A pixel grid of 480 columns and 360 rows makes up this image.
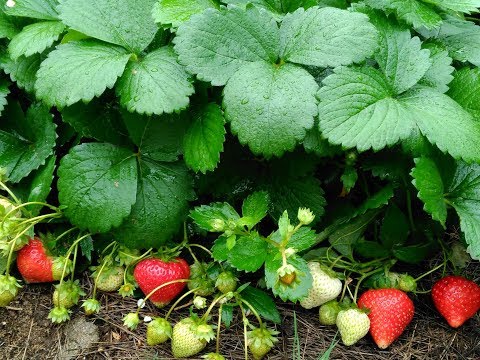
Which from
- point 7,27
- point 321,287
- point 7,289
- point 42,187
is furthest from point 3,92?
point 321,287

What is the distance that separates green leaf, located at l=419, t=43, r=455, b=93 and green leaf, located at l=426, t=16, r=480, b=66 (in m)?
0.12

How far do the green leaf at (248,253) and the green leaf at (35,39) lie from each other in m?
0.71

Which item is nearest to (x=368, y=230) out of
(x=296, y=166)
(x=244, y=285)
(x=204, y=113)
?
(x=296, y=166)

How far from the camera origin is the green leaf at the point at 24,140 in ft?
5.49

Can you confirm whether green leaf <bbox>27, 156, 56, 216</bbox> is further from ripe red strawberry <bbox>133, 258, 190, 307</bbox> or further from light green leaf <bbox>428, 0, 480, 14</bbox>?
light green leaf <bbox>428, 0, 480, 14</bbox>

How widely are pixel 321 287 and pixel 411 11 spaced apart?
723 millimetres

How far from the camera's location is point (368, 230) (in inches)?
68.9

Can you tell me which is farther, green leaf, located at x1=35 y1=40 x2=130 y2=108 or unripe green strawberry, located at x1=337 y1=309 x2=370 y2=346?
unripe green strawberry, located at x1=337 y1=309 x2=370 y2=346

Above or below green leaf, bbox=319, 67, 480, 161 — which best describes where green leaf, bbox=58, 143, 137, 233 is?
below

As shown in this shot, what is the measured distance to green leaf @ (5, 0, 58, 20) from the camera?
1633mm

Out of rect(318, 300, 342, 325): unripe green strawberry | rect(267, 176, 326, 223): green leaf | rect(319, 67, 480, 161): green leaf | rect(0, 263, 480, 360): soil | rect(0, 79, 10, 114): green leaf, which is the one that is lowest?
rect(0, 263, 480, 360): soil

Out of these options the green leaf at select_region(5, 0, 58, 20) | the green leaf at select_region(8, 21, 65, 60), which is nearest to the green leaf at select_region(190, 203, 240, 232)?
the green leaf at select_region(8, 21, 65, 60)

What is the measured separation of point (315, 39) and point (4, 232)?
89 cm

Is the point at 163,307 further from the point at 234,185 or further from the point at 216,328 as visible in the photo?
the point at 234,185
